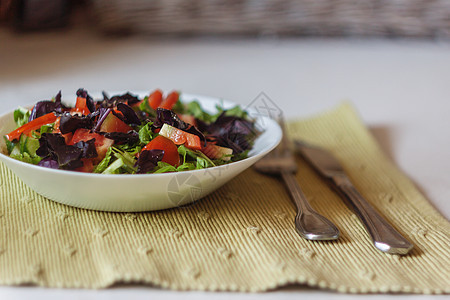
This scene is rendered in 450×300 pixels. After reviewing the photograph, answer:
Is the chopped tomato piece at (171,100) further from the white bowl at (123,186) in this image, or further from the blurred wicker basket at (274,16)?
the blurred wicker basket at (274,16)

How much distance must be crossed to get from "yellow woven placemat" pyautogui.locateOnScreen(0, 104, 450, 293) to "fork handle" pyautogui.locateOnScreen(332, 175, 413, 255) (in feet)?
0.06

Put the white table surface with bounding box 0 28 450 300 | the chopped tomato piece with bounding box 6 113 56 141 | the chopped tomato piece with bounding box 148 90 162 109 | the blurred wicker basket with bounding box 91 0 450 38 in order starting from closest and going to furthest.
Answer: the chopped tomato piece with bounding box 6 113 56 141 → the chopped tomato piece with bounding box 148 90 162 109 → the white table surface with bounding box 0 28 450 300 → the blurred wicker basket with bounding box 91 0 450 38

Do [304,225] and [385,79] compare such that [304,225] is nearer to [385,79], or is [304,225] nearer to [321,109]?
[321,109]

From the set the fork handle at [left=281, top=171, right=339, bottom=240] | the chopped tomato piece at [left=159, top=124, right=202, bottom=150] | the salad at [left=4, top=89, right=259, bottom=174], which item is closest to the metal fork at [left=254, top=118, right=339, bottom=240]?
the fork handle at [left=281, top=171, right=339, bottom=240]

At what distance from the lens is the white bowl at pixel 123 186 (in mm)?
1049

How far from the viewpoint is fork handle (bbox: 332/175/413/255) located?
1.11 metres

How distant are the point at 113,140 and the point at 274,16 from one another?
189 cm

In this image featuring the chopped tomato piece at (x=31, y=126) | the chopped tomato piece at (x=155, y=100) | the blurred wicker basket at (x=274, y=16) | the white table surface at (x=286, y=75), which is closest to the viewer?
the chopped tomato piece at (x=31, y=126)

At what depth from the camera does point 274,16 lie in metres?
2.85

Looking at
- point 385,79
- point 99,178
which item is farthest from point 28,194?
point 385,79

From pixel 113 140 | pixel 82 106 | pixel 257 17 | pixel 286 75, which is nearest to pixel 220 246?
pixel 113 140

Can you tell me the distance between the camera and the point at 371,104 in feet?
7.41

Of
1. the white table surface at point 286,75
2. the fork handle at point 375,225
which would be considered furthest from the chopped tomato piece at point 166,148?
Answer: the white table surface at point 286,75

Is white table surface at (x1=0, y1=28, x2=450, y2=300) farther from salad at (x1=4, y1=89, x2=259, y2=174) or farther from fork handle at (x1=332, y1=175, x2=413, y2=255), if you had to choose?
salad at (x1=4, y1=89, x2=259, y2=174)
